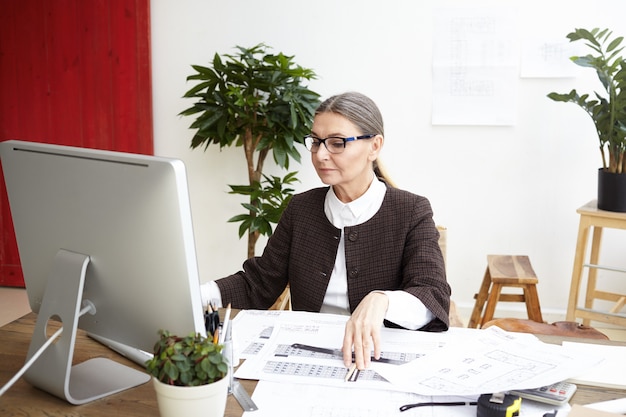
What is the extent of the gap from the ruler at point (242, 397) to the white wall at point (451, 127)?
2874 mm

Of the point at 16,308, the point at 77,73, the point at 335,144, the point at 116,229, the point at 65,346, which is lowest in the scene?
the point at 16,308

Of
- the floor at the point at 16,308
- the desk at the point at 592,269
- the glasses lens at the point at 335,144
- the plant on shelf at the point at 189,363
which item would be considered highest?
the glasses lens at the point at 335,144

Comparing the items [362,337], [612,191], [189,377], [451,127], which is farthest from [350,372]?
[451,127]

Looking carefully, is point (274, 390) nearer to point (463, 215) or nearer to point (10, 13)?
point (463, 215)

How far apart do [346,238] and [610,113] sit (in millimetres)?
1978

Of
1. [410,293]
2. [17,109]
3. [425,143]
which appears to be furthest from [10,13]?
[410,293]

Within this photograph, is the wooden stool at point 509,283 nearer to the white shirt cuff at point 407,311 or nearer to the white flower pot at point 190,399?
the white shirt cuff at point 407,311

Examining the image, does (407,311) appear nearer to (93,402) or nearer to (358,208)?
(358,208)

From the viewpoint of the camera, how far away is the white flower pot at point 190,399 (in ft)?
3.72

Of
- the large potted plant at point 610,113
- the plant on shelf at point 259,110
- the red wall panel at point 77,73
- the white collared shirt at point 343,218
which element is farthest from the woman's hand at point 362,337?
the red wall panel at point 77,73

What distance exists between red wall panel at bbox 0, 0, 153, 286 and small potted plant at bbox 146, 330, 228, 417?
10.8 ft

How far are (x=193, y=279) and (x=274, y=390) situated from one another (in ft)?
1.05

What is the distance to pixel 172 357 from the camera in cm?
114

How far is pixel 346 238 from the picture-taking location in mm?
2008
